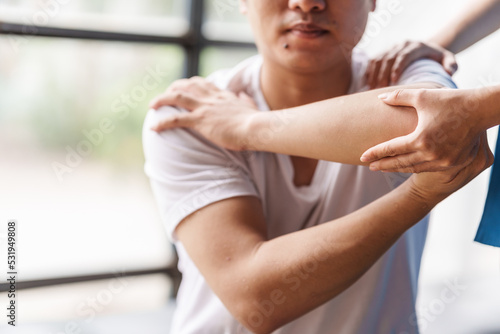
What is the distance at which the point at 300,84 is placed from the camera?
125 cm

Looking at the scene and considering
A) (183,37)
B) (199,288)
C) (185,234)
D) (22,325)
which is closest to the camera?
(185,234)

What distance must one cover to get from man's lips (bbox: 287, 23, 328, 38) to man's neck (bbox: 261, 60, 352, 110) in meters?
0.13

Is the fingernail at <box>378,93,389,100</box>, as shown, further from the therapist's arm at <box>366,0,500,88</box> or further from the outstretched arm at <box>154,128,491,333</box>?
the therapist's arm at <box>366,0,500,88</box>

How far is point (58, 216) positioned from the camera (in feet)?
8.17

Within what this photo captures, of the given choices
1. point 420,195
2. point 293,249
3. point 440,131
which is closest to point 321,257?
point 293,249

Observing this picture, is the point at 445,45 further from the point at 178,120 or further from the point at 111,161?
the point at 111,161

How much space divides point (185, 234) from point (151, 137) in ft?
0.69

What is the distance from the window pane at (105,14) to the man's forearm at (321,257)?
1691 millimetres

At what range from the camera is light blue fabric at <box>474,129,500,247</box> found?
975mm

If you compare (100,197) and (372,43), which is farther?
(372,43)

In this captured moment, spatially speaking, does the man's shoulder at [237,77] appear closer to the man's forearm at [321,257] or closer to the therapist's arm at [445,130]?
the man's forearm at [321,257]

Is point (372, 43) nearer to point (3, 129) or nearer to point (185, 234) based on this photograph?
point (3, 129)

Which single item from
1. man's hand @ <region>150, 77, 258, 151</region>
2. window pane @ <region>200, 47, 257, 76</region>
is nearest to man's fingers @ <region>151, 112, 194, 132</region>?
man's hand @ <region>150, 77, 258, 151</region>

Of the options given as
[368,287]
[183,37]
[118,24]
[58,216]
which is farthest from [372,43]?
[368,287]
